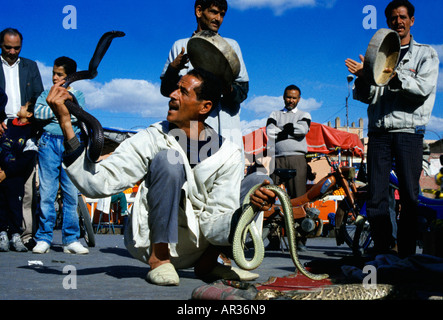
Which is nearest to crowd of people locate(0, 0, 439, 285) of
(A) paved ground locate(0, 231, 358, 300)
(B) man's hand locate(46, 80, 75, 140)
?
(B) man's hand locate(46, 80, 75, 140)

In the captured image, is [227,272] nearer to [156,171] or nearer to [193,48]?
[156,171]

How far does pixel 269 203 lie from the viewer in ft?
10.1

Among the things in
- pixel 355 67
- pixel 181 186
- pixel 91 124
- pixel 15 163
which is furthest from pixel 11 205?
pixel 355 67

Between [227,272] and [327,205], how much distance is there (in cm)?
954

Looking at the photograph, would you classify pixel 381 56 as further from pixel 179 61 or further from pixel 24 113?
pixel 24 113

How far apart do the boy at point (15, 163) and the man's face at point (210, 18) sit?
2.95 metres

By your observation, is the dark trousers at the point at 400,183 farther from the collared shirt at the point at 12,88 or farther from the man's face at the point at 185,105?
the collared shirt at the point at 12,88

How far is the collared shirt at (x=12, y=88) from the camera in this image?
647 cm

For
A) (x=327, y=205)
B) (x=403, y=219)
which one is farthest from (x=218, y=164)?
(x=327, y=205)

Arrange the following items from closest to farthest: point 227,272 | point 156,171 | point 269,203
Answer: point 269,203 → point 156,171 → point 227,272

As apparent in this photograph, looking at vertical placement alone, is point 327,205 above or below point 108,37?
below

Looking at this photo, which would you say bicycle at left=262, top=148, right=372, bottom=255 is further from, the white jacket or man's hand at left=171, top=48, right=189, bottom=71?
the white jacket

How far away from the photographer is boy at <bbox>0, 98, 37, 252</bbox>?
640 cm

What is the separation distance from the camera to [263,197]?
3035 millimetres
